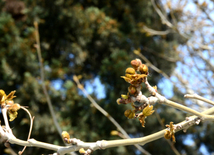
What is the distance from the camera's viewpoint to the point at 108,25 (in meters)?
3.32

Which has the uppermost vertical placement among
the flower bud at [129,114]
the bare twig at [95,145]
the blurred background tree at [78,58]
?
the blurred background tree at [78,58]

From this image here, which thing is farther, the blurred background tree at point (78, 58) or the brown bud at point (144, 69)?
the blurred background tree at point (78, 58)

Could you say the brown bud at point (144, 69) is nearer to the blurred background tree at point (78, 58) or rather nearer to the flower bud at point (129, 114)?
the flower bud at point (129, 114)

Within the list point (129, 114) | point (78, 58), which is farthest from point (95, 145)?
point (78, 58)

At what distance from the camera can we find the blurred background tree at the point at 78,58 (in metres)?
2.86

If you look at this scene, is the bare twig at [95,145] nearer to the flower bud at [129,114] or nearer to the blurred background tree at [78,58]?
the flower bud at [129,114]

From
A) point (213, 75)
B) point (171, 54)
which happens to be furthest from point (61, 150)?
point (171, 54)

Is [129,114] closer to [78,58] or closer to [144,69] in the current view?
[144,69]

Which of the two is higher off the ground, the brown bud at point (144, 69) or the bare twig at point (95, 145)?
the brown bud at point (144, 69)

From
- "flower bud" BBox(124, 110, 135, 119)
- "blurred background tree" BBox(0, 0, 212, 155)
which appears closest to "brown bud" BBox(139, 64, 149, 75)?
"flower bud" BBox(124, 110, 135, 119)

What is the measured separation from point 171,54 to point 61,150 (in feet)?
10.6

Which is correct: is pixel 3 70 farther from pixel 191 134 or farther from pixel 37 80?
pixel 191 134

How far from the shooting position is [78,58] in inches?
131

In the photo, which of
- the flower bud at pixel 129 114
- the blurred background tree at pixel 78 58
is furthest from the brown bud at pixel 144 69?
the blurred background tree at pixel 78 58
